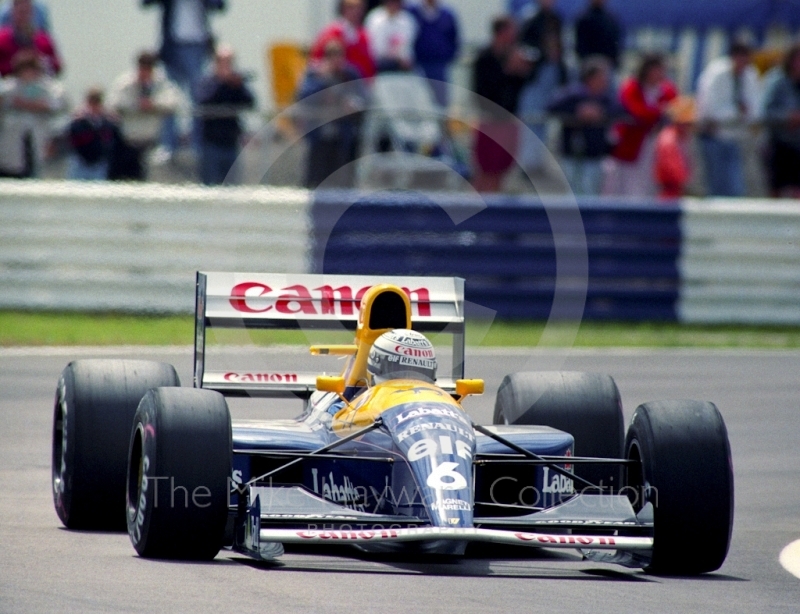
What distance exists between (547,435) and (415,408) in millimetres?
855

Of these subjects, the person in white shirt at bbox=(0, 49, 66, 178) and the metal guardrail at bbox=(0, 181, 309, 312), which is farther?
the person in white shirt at bbox=(0, 49, 66, 178)

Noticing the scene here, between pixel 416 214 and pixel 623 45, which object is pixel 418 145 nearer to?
pixel 416 214

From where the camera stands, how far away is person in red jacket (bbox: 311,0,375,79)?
17.4 m

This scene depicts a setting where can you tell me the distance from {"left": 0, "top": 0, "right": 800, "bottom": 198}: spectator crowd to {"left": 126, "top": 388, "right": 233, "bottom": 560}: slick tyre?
32.3 ft

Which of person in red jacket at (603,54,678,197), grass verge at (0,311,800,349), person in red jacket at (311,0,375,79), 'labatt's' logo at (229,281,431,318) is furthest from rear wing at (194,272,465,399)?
person in red jacket at (311,0,375,79)

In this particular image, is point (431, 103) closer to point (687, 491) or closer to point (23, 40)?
point (23, 40)

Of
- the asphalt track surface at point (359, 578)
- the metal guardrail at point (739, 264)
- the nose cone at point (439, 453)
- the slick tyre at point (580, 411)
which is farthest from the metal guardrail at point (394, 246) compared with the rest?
the nose cone at point (439, 453)

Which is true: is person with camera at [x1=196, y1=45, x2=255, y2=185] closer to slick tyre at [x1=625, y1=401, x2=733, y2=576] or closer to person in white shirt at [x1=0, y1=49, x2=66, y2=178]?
person in white shirt at [x1=0, y1=49, x2=66, y2=178]

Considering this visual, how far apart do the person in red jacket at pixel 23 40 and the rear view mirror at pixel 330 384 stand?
1029cm

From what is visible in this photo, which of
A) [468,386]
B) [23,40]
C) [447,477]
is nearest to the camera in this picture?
[447,477]

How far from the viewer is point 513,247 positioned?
16312 millimetres

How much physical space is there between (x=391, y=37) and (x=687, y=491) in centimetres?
1178

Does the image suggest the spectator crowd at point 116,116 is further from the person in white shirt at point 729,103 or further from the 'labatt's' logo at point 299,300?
the 'labatt's' logo at point 299,300

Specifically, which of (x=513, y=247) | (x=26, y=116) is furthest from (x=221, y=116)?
(x=513, y=247)
